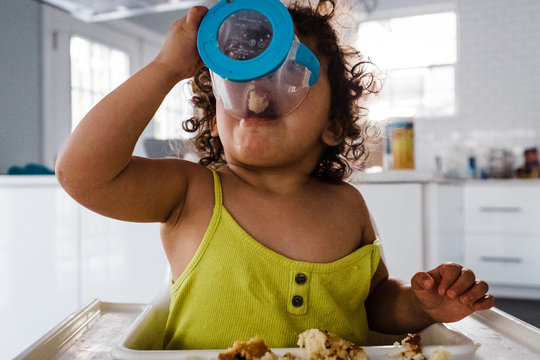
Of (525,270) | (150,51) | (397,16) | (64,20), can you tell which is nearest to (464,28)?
(397,16)

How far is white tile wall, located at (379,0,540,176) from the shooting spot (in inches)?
156

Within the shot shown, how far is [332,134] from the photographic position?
0.79m

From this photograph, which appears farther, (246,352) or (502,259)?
(502,259)

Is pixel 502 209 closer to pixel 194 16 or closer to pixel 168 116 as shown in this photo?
pixel 168 116

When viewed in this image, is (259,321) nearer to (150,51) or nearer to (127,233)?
(127,233)

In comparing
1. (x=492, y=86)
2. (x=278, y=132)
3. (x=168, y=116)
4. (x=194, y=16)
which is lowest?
(x=278, y=132)

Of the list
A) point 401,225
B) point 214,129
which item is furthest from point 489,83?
point 214,129

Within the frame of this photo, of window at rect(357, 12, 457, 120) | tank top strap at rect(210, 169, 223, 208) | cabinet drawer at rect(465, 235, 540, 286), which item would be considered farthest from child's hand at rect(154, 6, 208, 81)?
window at rect(357, 12, 457, 120)

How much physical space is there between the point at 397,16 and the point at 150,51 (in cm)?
228

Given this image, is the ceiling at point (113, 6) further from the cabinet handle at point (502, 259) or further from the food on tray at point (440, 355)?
the cabinet handle at point (502, 259)

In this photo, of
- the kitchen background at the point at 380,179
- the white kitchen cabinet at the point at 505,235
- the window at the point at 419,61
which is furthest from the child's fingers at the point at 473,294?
the window at the point at 419,61

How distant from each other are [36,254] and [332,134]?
1.29m

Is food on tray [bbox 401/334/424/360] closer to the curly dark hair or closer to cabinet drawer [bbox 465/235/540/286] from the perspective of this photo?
the curly dark hair

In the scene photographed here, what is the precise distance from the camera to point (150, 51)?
4227 millimetres
